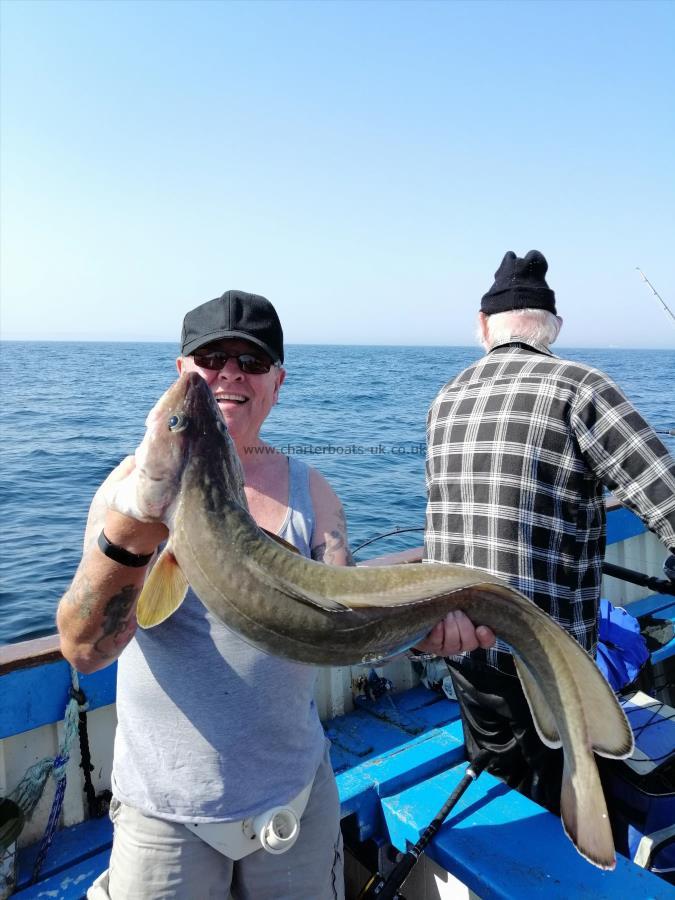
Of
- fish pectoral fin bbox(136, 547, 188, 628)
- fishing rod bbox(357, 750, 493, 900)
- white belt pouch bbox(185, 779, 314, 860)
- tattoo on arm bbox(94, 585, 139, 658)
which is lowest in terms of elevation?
fishing rod bbox(357, 750, 493, 900)

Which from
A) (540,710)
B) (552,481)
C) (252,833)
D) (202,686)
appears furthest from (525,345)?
(252,833)

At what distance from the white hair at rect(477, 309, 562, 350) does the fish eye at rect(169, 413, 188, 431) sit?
2232 mm

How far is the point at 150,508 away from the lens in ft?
6.43

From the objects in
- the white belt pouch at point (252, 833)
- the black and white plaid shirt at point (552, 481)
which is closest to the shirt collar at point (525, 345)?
the black and white plaid shirt at point (552, 481)

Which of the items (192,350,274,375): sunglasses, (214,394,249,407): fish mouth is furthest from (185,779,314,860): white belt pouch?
(192,350,274,375): sunglasses

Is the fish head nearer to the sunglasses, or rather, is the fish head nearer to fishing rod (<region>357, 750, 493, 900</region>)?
the sunglasses

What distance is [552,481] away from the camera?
3.20 meters

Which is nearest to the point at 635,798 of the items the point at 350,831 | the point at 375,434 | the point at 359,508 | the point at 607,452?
the point at 350,831

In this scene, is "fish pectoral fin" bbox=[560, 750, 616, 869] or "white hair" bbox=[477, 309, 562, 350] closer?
"fish pectoral fin" bbox=[560, 750, 616, 869]

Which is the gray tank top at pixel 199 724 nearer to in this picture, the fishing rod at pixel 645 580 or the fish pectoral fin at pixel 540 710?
the fish pectoral fin at pixel 540 710

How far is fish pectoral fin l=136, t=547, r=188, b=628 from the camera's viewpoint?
198 cm

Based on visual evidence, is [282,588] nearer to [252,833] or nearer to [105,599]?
[105,599]

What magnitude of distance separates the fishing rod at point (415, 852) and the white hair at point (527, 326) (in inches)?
86.8

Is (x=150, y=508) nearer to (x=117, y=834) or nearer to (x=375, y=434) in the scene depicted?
(x=117, y=834)
